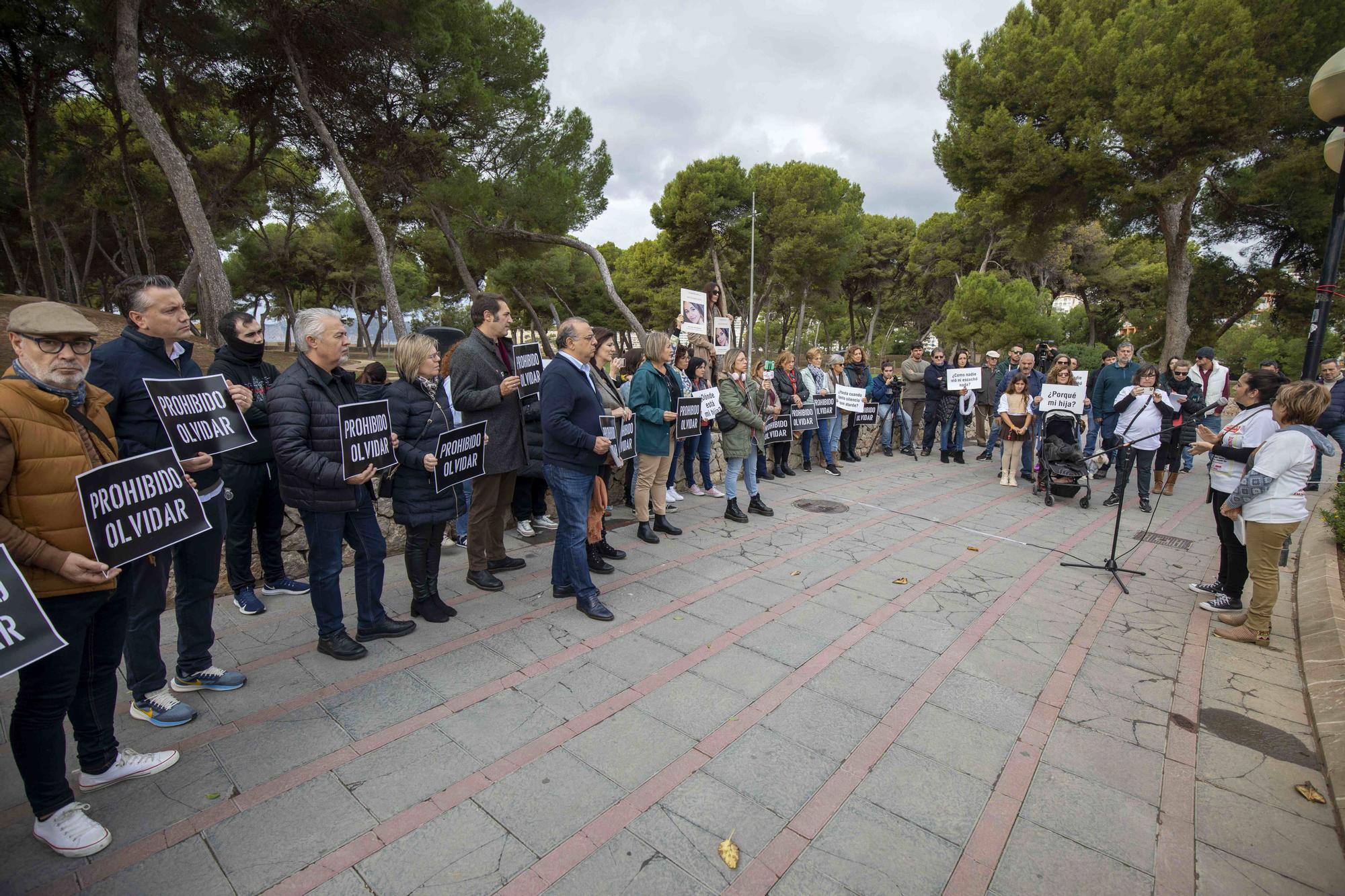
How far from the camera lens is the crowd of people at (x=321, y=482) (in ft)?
6.73

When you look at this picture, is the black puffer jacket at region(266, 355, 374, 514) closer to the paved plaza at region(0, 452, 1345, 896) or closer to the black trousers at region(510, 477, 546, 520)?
the paved plaza at region(0, 452, 1345, 896)

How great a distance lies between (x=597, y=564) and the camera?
482cm

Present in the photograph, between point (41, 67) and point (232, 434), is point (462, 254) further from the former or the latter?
point (232, 434)

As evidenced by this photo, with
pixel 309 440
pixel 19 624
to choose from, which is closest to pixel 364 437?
pixel 309 440

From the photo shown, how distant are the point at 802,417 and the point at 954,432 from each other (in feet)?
12.2

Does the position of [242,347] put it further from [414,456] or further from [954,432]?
[954,432]

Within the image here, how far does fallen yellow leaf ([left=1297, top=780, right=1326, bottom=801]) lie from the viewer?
249 cm

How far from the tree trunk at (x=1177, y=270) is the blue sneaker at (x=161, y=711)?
1964cm

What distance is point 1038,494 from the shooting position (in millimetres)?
8008

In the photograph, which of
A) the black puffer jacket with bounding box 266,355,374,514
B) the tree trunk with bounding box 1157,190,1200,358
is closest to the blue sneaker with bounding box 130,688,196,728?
the black puffer jacket with bounding box 266,355,374,514

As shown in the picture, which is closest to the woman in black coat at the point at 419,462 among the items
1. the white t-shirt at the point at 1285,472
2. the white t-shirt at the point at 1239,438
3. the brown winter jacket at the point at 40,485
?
the brown winter jacket at the point at 40,485

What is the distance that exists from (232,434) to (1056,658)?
16.8 ft

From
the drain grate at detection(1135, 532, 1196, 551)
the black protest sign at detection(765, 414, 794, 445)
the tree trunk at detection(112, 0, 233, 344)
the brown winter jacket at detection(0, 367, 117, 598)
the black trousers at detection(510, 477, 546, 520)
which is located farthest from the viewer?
the tree trunk at detection(112, 0, 233, 344)

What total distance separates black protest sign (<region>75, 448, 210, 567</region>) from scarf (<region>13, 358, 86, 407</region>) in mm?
279
